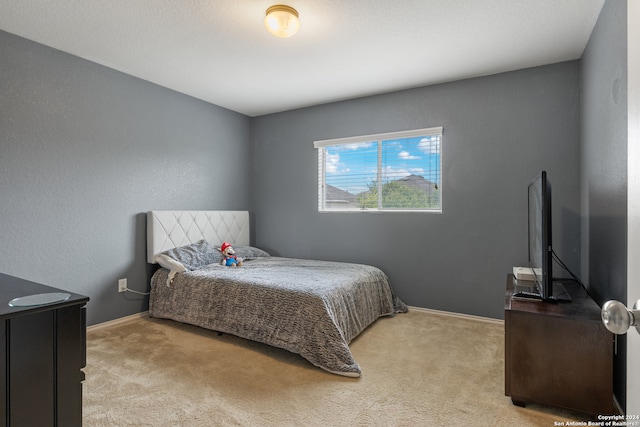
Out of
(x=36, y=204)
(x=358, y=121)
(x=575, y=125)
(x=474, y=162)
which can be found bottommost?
(x=36, y=204)

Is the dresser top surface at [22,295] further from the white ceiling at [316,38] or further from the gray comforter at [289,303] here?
the white ceiling at [316,38]

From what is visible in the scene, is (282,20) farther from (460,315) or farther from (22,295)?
(460,315)

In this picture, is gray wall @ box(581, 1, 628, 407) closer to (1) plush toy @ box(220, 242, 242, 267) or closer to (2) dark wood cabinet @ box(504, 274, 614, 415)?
(2) dark wood cabinet @ box(504, 274, 614, 415)

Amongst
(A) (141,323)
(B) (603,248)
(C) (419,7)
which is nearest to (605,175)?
(B) (603,248)

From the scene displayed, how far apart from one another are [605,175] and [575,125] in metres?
1.00

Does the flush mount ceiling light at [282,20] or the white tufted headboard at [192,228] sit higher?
the flush mount ceiling light at [282,20]

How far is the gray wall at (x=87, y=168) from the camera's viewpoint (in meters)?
2.54

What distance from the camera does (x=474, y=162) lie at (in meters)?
3.26

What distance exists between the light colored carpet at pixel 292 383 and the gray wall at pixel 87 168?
649 millimetres

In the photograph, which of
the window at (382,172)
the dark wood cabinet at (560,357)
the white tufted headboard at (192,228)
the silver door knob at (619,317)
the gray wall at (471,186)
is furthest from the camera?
the window at (382,172)

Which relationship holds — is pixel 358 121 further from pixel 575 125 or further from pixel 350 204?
pixel 575 125

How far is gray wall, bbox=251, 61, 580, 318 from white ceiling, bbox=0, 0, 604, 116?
25 cm

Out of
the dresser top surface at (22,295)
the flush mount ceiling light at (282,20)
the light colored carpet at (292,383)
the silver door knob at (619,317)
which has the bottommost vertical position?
the light colored carpet at (292,383)

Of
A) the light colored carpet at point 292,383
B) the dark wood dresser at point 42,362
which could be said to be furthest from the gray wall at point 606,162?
the dark wood dresser at point 42,362
